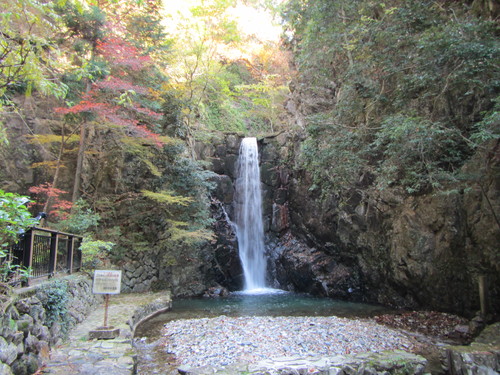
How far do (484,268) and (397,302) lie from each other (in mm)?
3303

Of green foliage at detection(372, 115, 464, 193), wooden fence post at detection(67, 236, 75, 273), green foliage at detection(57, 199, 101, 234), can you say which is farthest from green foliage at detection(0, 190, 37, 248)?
green foliage at detection(372, 115, 464, 193)

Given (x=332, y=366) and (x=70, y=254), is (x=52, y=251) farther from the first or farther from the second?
(x=332, y=366)

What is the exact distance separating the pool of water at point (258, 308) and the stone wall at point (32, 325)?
2426 mm

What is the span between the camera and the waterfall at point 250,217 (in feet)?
49.8

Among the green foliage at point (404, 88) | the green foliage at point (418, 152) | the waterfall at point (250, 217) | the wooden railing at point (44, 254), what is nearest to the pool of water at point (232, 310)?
the waterfall at point (250, 217)

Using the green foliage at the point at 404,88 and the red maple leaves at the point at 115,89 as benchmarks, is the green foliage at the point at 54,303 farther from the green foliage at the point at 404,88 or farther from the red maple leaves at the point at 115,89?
the green foliage at the point at 404,88

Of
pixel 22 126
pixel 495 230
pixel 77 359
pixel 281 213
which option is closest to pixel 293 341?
pixel 77 359

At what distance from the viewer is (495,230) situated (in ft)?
24.7

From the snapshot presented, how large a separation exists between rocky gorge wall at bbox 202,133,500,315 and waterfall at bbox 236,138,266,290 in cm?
41

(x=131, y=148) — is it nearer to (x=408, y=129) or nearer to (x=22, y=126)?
(x=22, y=126)

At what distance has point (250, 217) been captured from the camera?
16062mm

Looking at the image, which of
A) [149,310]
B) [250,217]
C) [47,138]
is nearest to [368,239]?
[250,217]

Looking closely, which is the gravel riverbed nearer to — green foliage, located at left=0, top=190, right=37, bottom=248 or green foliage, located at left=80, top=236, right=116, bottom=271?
green foliage, located at left=80, top=236, right=116, bottom=271

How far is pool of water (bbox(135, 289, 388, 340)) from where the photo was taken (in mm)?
9165
